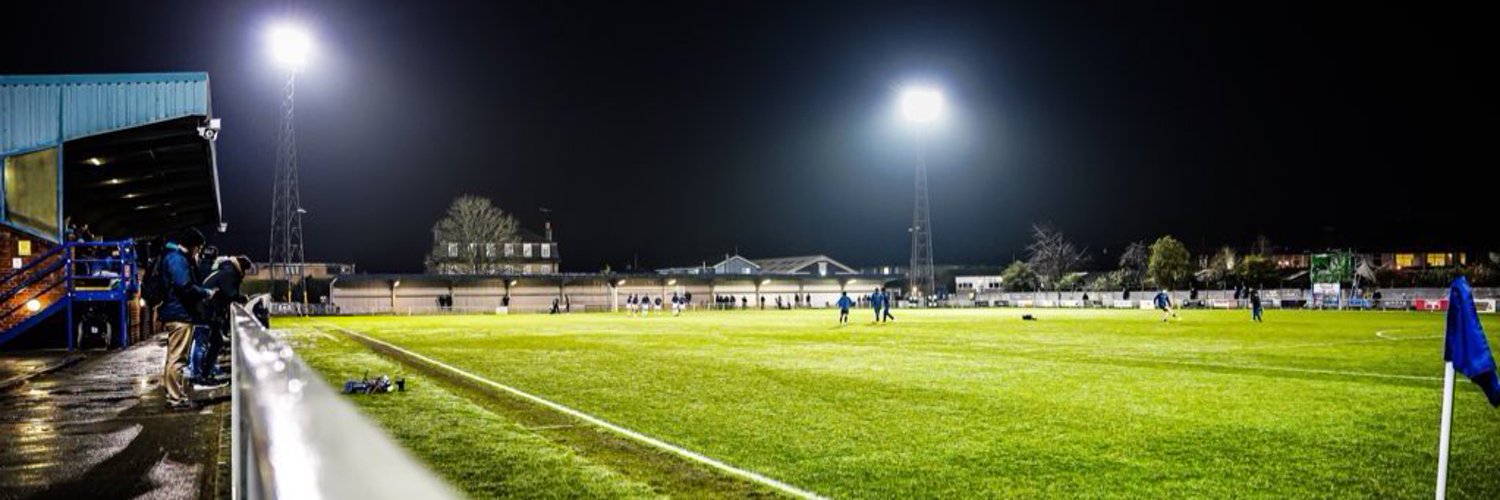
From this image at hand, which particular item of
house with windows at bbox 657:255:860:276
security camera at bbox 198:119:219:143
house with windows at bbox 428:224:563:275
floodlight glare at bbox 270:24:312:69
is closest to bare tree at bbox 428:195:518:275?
house with windows at bbox 428:224:563:275

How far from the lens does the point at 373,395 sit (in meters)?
13.9

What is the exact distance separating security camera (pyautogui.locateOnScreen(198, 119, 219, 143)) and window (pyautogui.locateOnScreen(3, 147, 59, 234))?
369 cm

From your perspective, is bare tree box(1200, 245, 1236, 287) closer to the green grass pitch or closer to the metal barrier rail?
the green grass pitch

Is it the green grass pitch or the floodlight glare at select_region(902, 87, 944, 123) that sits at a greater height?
the floodlight glare at select_region(902, 87, 944, 123)

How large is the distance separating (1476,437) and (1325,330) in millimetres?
25490

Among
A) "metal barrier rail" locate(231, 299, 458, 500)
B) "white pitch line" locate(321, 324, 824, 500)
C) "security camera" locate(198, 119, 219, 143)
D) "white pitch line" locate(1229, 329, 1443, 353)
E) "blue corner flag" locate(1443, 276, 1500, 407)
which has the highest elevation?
"security camera" locate(198, 119, 219, 143)

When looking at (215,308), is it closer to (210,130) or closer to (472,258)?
(210,130)

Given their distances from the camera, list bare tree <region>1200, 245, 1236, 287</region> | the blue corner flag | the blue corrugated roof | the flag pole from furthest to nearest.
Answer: bare tree <region>1200, 245, 1236, 287</region> < the blue corrugated roof < the blue corner flag < the flag pole

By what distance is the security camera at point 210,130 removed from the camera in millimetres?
26453

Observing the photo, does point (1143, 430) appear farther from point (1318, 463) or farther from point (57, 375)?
point (57, 375)

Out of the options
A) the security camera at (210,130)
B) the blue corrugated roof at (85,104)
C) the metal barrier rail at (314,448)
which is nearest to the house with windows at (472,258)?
the security camera at (210,130)

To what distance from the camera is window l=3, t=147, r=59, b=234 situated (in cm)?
2214

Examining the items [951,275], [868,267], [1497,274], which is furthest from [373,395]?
[868,267]

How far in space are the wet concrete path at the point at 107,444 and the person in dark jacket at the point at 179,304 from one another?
31 cm
